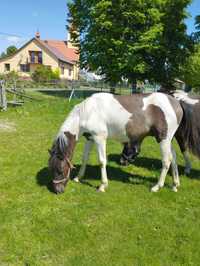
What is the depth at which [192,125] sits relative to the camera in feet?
16.3

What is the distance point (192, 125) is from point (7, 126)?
22.4 feet

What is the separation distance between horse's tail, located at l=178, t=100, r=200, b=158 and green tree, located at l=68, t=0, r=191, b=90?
16869 mm

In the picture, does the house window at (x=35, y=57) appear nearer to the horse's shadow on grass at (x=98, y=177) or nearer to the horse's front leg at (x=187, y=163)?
the horse's shadow on grass at (x=98, y=177)

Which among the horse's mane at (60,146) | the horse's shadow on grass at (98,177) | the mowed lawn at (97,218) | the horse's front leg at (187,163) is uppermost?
the horse's mane at (60,146)

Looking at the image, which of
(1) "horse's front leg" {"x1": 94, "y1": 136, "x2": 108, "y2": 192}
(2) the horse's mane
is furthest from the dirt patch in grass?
(1) "horse's front leg" {"x1": 94, "y1": 136, "x2": 108, "y2": 192}

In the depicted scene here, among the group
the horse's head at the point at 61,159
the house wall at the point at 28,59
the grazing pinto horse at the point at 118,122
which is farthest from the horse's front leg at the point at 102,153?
the house wall at the point at 28,59

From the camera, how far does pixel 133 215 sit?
163 inches

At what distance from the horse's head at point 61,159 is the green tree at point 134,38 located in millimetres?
17622

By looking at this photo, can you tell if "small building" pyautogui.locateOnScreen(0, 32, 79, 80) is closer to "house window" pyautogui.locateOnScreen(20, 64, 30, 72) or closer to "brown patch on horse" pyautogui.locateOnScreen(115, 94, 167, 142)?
"house window" pyautogui.locateOnScreen(20, 64, 30, 72)

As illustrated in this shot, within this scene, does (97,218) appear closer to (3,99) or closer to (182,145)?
(182,145)

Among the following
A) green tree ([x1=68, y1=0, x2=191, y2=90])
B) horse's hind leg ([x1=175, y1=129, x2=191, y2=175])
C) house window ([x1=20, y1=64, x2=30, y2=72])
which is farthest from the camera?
house window ([x1=20, y1=64, x2=30, y2=72])

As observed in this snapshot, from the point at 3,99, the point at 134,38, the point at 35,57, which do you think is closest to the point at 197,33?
the point at 134,38

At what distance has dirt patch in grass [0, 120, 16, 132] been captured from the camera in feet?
30.2

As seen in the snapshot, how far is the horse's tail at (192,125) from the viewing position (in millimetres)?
4945
